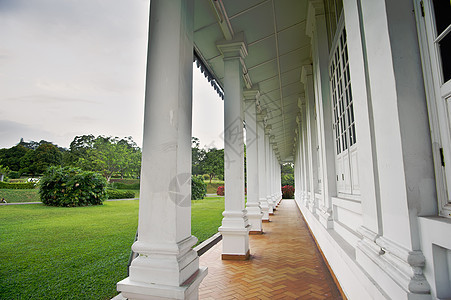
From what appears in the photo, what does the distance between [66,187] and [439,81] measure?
17740mm

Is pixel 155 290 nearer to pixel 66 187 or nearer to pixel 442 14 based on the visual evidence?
pixel 442 14

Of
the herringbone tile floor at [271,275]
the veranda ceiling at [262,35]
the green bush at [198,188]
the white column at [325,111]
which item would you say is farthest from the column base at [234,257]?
the green bush at [198,188]

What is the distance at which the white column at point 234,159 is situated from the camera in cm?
513

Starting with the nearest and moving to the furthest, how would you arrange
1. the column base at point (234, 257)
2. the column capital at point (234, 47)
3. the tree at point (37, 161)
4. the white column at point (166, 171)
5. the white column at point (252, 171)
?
the white column at point (166, 171)
the column base at point (234, 257)
the column capital at point (234, 47)
the white column at point (252, 171)
the tree at point (37, 161)

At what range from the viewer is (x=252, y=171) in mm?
8078

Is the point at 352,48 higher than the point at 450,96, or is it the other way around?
the point at 352,48

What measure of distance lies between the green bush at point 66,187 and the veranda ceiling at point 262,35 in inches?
512

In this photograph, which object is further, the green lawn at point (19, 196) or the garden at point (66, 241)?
the green lawn at point (19, 196)

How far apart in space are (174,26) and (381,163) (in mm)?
2244

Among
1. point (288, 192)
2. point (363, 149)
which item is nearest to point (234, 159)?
point (363, 149)

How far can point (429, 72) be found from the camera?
1.44m

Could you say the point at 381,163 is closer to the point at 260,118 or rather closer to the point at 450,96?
the point at 450,96

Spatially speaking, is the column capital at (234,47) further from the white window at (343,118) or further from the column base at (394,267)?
the column base at (394,267)

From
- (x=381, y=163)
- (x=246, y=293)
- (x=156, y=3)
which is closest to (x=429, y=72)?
(x=381, y=163)
